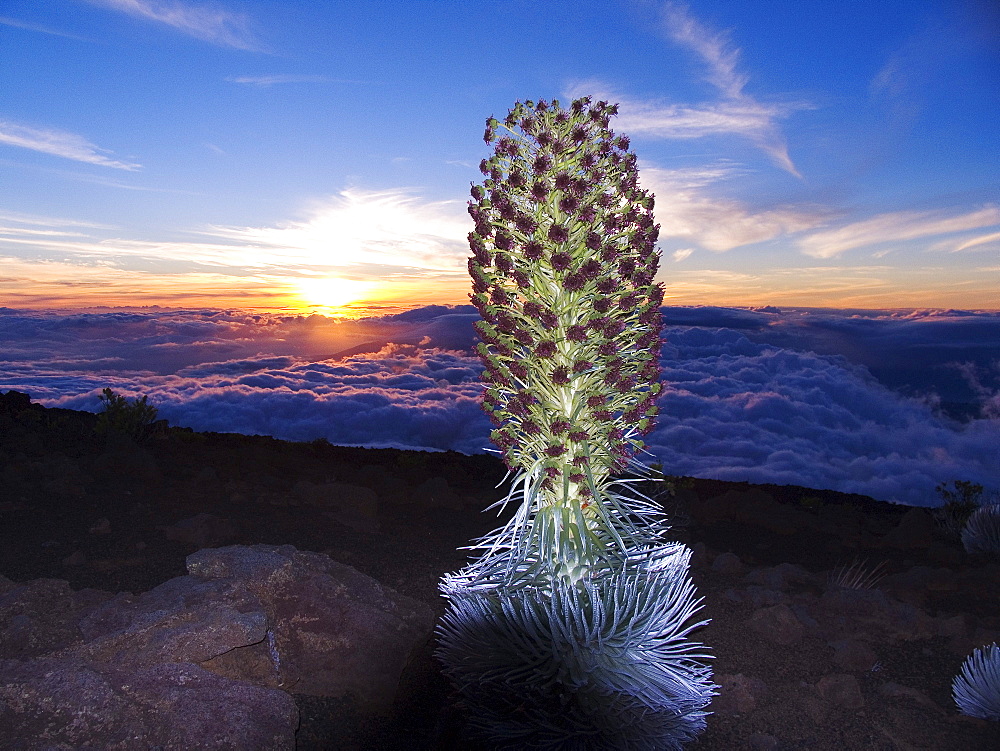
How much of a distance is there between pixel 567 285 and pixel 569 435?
28.9 inches

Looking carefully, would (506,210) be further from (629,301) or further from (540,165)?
(629,301)

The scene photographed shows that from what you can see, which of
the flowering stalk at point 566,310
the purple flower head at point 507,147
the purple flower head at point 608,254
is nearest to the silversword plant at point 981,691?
the flowering stalk at point 566,310

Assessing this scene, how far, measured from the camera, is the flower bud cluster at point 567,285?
3143 millimetres

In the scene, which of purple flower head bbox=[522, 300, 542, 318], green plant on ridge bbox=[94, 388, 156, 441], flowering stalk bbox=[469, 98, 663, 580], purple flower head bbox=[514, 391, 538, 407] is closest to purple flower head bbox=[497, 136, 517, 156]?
flowering stalk bbox=[469, 98, 663, 580]

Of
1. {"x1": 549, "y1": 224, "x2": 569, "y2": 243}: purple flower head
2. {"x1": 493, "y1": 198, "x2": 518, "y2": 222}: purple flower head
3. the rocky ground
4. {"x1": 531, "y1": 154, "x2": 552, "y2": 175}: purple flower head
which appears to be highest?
{"x1": 531, "y1": 154, "x2": 552, "y2": 175}: purple flower head

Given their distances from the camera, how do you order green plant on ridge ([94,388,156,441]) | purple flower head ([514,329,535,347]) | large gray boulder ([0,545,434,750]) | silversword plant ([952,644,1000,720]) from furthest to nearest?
green plant on ridge ([94,388,156,441]), silversword plant ([952,644,1000,720]), purple flower head ([514,329,535,347]), large gray boulder ([0,545,434,750])

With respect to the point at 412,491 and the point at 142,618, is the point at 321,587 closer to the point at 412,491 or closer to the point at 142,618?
the point at 142,618

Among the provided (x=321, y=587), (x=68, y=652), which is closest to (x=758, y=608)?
(x=321, y=587)

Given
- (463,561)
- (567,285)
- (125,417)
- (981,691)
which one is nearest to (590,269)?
(567,285)

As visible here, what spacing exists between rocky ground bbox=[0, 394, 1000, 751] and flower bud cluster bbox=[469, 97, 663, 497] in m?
1.67

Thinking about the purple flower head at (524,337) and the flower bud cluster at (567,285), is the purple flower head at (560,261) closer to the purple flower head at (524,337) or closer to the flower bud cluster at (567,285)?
the flower bud cluster at (567,285)

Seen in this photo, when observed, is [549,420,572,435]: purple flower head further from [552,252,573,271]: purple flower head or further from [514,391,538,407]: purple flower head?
[552,252,573,271]: purple flower head

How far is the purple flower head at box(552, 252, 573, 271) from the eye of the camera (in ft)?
10.1

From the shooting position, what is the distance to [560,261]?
307 centimetres
